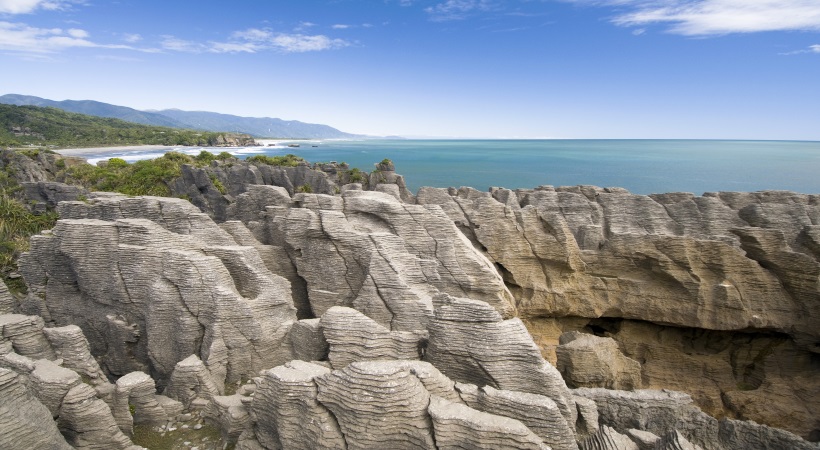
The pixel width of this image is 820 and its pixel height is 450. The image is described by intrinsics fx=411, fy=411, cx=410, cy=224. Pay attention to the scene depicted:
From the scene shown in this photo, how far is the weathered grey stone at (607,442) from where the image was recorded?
39.3 feet

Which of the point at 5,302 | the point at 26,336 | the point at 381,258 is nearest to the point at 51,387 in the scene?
the point at 26,336

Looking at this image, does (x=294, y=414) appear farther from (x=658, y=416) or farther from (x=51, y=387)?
(x=658, y=416)

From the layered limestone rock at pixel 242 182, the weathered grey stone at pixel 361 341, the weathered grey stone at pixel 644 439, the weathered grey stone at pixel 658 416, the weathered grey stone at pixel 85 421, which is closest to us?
the weathered grey stone at pixel 85 421

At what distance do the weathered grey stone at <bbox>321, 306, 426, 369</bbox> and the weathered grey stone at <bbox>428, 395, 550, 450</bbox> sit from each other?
10.0 feet

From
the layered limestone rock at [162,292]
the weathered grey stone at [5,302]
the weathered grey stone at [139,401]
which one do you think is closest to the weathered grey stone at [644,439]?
the layered limestone rock at [162,292]

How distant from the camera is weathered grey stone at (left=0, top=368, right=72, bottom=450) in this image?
9.88 m

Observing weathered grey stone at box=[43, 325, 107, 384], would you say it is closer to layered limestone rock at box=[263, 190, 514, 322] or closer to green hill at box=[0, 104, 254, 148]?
layered limestone rock at box=[263, 190, 514, 322]

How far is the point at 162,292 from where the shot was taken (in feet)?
50.6

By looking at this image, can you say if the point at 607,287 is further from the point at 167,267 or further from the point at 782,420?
the point at 167,267

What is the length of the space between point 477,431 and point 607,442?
15.0 feet

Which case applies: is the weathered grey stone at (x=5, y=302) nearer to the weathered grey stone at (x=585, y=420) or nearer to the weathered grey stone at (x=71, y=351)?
the weathered grey stone at (x=71, y=351)

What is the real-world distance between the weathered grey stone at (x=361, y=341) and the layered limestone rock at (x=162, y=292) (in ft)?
11.8

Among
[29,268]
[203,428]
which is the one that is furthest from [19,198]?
[203,428]

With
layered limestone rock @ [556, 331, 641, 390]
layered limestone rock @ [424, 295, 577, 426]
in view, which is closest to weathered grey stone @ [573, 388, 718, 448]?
layered limestone rock @ [556, 331, 641, 390]
